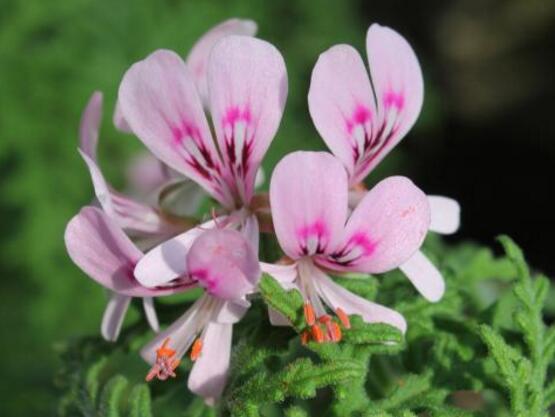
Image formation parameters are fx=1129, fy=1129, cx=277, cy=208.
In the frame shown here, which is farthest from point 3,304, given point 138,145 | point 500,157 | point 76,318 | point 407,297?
point 500,157

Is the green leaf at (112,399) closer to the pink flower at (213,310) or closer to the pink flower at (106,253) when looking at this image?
the pink flower at (213,310)

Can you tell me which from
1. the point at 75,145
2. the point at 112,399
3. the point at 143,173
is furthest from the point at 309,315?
the point at 75,145

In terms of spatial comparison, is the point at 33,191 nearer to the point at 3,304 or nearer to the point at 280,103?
the point at 3,304

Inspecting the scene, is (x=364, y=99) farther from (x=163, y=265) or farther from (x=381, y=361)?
(x=381, y=361)

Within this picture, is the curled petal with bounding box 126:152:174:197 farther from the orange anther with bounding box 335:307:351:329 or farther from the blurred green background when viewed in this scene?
the orange anther with bounding box 335:307:351:329

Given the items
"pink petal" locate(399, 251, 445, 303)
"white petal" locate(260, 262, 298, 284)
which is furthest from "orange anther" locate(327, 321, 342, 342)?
"pink petal" locate(399, 251, 445, 303)

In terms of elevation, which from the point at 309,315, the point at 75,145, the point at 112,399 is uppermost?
the point at 309,315
